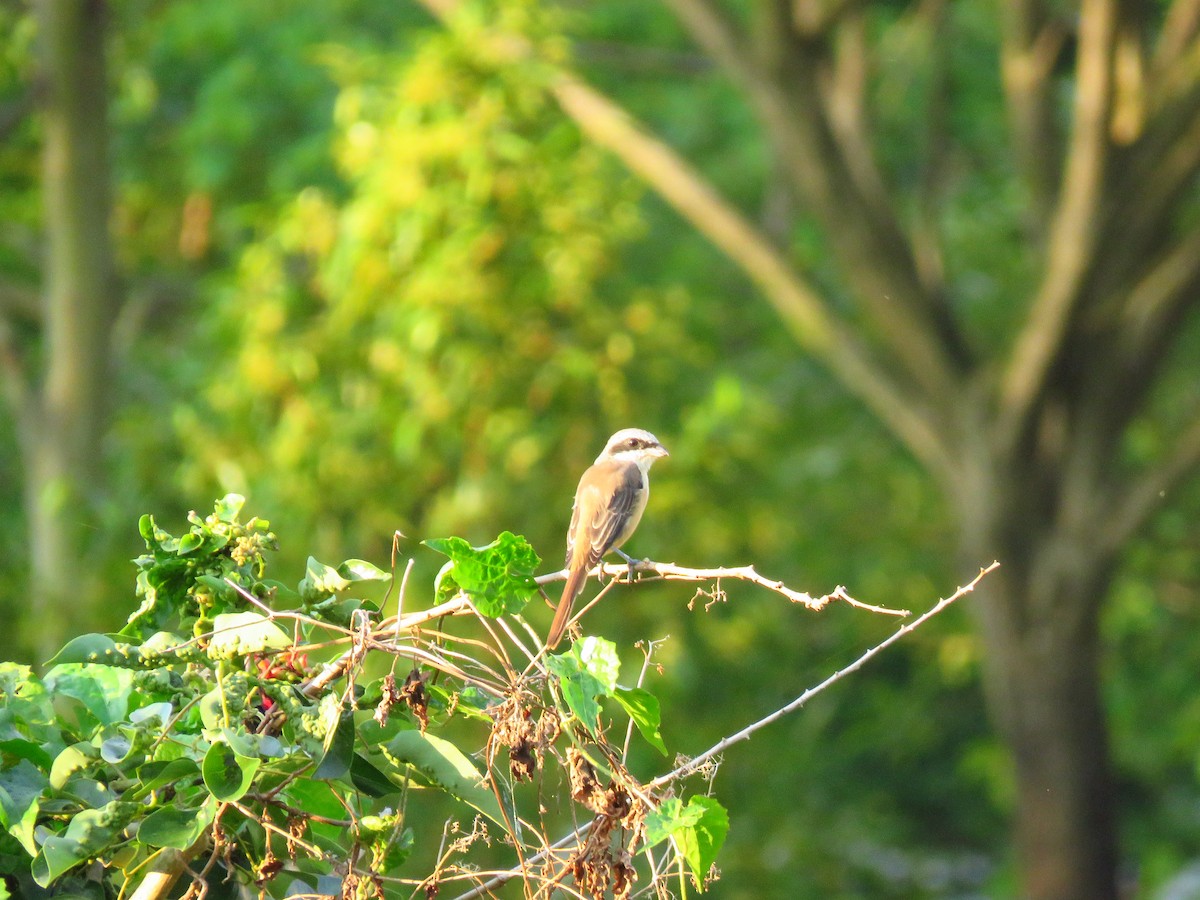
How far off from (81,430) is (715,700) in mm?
4014

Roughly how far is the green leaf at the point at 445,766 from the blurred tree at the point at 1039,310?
665 cm

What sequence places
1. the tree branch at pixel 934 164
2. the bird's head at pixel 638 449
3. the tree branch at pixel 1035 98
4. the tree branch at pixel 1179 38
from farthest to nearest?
the tree branch at pixel 934 164 < the tree branch at pixel 1035 98 < the tree branch at pixel 1179 38 < the bird's head at pixel 638 449

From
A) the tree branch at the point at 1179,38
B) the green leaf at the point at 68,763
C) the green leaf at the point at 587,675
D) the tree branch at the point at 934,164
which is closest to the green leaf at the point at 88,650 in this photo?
the green leaf at the point at 68,763

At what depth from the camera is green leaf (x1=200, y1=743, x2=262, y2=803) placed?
1.87 meters

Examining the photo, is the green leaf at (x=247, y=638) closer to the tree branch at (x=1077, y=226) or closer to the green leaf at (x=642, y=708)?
the green leaf at (x=642, y=708)

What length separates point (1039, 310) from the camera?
29.1 ft

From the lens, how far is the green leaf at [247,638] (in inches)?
82.4

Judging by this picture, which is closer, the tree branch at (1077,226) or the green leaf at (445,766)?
the green leaf at (445,766)

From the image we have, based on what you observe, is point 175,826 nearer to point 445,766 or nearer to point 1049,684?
point 445,766

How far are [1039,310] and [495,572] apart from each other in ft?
23.5

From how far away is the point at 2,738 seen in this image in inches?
81.9

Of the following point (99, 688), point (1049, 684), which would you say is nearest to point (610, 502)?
point (99, 688)

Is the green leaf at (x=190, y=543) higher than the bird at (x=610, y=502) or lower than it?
higher

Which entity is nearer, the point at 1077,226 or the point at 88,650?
the point at 88,650
